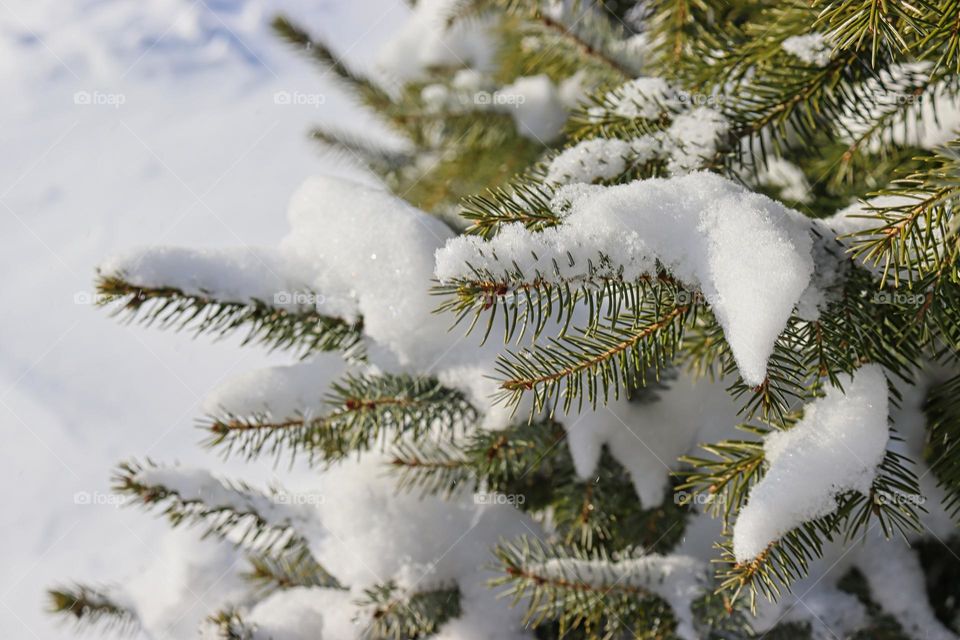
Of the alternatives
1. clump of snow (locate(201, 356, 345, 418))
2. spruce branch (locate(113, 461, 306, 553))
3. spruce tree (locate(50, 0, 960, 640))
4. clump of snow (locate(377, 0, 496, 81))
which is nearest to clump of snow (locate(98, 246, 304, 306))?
spruce tree (locate(50, 0, 960, 640))

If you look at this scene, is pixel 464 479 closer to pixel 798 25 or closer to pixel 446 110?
pixel 798 25

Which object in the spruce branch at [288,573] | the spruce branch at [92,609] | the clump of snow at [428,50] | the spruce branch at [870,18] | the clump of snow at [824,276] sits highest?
the clump of snow at [428,50]

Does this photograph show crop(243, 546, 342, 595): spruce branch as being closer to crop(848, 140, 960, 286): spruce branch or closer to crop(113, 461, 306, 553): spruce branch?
crop(113, 461, 306, 553): spruce branch

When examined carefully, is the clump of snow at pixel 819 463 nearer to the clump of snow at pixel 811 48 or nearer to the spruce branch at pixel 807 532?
the spruce branch at pixel 807 532

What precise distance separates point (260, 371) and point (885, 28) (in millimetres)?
1085

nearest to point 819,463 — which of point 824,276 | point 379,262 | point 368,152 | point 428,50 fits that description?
point 824,276

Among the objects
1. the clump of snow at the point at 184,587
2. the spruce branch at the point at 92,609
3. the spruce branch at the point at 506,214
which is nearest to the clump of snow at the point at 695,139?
the spruce branch at the point at 506,214

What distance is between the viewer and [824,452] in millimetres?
832

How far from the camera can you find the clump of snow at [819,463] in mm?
795

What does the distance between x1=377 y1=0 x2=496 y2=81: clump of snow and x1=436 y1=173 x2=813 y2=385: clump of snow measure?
212 centimetres

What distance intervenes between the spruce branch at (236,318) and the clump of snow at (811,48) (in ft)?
2.65

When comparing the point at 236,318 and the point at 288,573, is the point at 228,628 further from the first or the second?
the point at 236,318

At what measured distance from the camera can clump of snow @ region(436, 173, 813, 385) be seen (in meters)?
0.69

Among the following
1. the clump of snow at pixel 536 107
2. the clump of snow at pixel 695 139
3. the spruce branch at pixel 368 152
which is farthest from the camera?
the spruce branch at pixel 368 152
